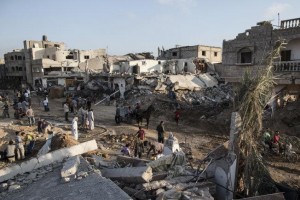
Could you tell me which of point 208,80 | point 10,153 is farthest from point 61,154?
point 208,80

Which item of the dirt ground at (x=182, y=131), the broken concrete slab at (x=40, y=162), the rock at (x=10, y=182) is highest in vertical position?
the broken concrete slab at (x=40, y=162)

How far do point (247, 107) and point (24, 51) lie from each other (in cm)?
4698

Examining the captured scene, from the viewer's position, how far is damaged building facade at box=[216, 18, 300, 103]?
16.7 metres

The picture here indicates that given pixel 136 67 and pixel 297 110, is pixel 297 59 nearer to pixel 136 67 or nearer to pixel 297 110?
pixel 297 110

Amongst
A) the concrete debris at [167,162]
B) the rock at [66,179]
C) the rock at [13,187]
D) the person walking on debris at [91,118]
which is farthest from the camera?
the person walking on debris at [91,118]

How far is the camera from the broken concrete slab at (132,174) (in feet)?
22.2

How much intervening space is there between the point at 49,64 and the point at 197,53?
73.8ft

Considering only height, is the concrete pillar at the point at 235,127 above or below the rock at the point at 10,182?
above

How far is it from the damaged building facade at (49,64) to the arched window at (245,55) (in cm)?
2283

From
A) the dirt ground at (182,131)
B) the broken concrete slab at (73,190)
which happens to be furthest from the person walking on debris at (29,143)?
the broken concrete slab at (73,190)

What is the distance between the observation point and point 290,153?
12.5 meters

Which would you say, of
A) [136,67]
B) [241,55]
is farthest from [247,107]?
[136,67]

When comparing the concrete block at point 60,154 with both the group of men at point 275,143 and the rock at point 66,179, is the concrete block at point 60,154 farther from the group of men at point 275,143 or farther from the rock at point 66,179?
the group of men at point 275,143

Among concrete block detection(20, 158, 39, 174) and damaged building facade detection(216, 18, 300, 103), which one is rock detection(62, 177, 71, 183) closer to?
concrete block detection(20, 158, 39, 174)
